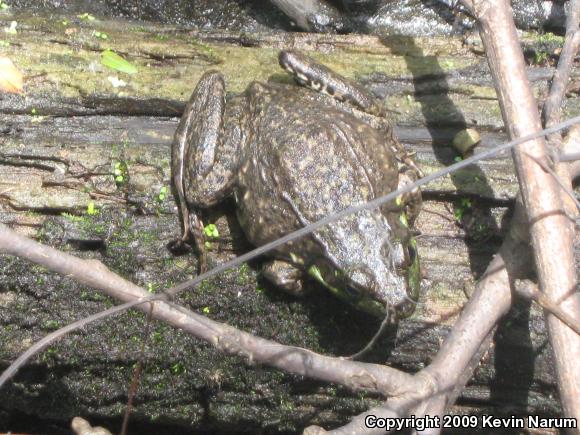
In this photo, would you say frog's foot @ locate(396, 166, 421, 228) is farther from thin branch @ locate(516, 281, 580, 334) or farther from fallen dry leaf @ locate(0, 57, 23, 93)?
fallen dry leaf @ locate(0, 57, 23, 93)

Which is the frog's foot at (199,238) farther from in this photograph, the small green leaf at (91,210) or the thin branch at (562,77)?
the thin branch at (562,77)

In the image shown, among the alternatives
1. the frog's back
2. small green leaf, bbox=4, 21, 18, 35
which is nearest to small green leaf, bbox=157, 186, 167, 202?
the frog's back

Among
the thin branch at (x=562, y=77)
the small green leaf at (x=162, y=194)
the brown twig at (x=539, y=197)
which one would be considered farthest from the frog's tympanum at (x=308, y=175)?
the thin branch at (x=562, y=77)

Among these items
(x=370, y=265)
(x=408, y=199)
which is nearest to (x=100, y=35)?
(x=408, y=199)

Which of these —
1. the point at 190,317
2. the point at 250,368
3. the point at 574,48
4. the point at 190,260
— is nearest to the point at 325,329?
the point at 250,368

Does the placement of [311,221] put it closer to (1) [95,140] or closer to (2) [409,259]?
(2) [409,259]

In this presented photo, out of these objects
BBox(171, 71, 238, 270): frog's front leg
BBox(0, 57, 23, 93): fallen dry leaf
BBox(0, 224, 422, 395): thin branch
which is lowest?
BBox(0, 224, 422, 395): thin branch
